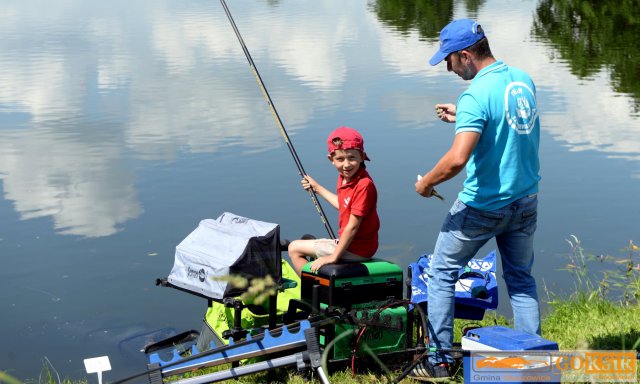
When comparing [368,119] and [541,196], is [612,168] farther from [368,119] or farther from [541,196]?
[368,119]

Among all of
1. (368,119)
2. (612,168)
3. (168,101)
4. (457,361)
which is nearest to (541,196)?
(612,168)

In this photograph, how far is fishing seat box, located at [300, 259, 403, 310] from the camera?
4.52m

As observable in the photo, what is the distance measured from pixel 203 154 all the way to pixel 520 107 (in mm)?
6757

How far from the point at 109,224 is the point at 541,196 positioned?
12.2ft

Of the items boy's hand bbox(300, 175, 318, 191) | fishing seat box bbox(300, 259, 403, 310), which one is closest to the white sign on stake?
fishing seat box bbox(300, 259, 403, 310)

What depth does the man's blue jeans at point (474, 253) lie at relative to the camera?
4273 mm

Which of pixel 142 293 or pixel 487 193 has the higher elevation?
pixel 487 193

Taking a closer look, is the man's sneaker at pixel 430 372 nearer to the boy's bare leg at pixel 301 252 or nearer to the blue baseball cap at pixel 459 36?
the boy's bare leg at pixel 301 252

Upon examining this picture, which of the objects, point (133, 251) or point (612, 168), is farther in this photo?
point (612, 168)

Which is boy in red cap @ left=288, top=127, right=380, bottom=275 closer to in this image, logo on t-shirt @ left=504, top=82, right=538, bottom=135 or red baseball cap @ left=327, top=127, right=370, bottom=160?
red baseball cap @ left=327, top=127, right=370, bottom=160

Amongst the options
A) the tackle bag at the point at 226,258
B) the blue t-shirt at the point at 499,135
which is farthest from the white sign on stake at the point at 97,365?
the blue t-shirt at the point at 499,135

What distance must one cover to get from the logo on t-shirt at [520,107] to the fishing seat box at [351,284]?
0.91 meters

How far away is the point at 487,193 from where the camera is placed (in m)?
4.21

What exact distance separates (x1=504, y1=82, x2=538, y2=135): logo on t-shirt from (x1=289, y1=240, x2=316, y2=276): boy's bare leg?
119 cm
